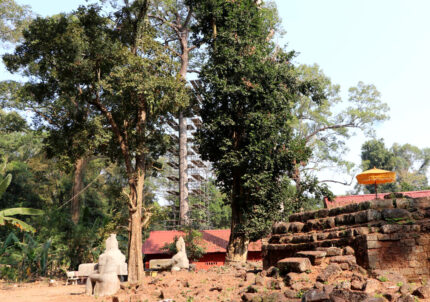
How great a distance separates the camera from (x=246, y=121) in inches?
663

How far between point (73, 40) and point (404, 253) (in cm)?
1327

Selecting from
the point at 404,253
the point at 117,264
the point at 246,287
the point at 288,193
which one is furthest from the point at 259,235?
the point at 404,253

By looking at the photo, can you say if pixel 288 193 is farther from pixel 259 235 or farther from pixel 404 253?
pixel 404 253

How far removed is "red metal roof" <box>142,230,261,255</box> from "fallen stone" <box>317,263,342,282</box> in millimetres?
15024

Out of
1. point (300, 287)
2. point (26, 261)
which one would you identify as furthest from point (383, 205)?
point (26, 261)

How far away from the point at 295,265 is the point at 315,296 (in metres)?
1.65

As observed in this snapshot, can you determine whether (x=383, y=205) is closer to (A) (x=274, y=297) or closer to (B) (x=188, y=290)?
(A) (x=274, y=297)

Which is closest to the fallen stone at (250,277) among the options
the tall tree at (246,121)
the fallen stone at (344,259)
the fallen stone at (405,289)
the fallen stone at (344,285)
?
the fallen stone at (344,259)

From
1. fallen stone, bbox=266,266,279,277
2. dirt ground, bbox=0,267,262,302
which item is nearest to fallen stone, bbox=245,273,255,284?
dirt ground, bbox=0,267,262,302

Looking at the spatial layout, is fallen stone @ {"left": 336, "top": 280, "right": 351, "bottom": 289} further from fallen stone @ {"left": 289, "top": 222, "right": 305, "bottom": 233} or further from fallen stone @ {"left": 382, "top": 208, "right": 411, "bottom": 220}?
fallen stone @ {"left": 289, "top": 222, "right": 305, "bottom": 233}

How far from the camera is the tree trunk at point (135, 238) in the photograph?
15.3 m

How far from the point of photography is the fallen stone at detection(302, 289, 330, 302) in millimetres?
6441

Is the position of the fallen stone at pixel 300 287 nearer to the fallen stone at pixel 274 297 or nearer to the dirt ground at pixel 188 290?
the fallen stone at pixel 274 297

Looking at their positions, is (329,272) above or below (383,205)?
below
